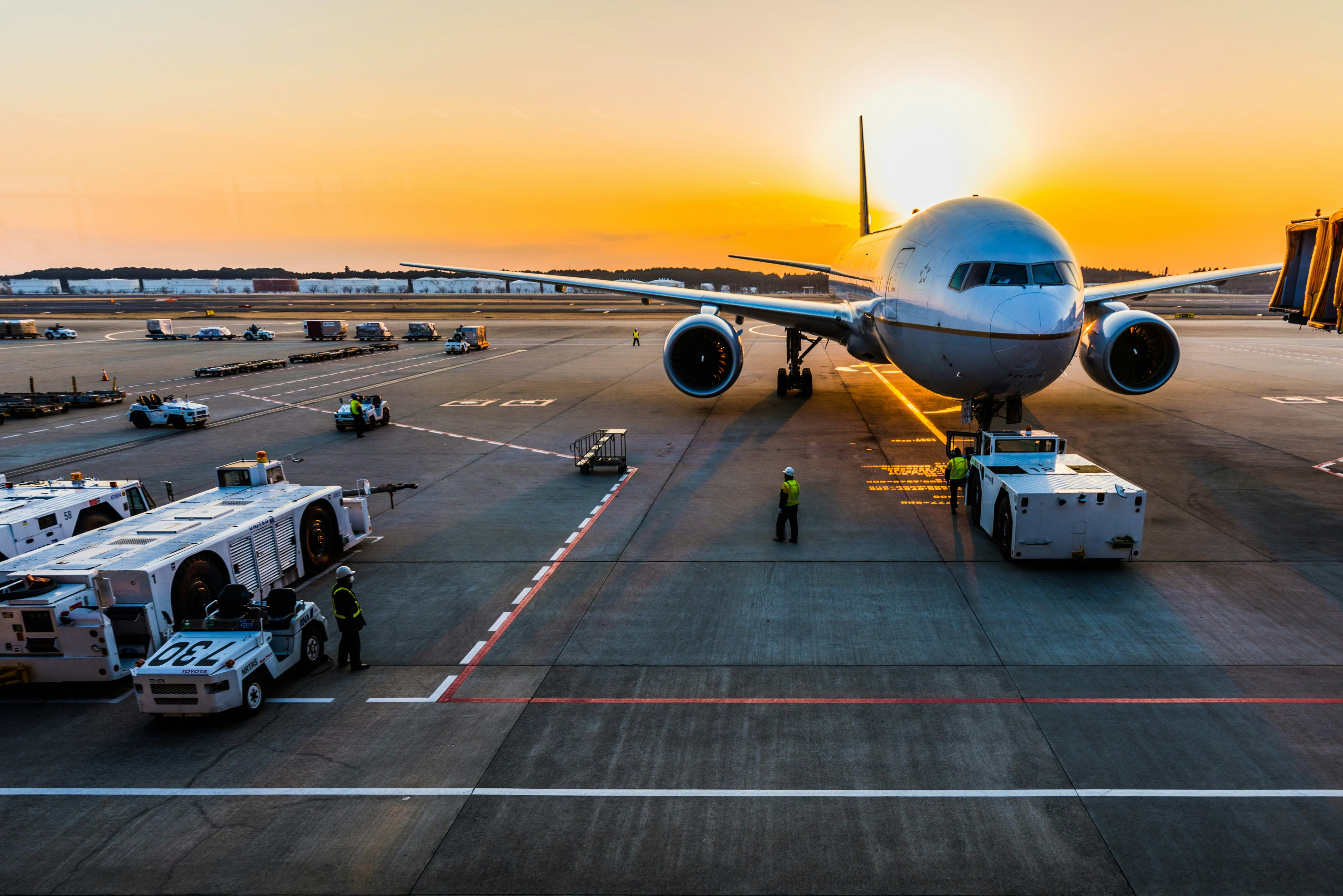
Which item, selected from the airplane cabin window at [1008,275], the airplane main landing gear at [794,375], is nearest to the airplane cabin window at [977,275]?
the airplane cabin window at [1008,275]

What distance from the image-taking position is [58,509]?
13.7 metres

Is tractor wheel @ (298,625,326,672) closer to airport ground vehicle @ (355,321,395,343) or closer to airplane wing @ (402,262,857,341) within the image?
airplane wing @ (402,262,857,341)

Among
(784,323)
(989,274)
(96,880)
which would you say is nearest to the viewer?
(96,880)

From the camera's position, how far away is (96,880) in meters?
6.98

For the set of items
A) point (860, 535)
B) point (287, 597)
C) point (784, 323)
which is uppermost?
point (784, 323)

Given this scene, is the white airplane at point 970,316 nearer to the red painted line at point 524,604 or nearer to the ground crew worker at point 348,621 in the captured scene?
the red painted line at point 524,604

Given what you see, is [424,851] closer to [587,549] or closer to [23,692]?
[23,692]

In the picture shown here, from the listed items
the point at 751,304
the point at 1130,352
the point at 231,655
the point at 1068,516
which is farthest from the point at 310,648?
the point at 1130,352

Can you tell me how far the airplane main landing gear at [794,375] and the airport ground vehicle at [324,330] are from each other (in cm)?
5141

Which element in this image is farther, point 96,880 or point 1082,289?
point 1082,289

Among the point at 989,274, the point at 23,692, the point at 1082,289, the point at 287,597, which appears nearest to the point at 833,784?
the point at 287,597

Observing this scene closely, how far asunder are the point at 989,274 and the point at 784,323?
13.3 meters

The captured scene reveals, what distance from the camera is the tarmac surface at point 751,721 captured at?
23.3ft

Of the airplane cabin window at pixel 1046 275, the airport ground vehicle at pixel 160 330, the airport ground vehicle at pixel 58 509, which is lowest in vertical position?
the airport ground vehicle at pixel 58 509
